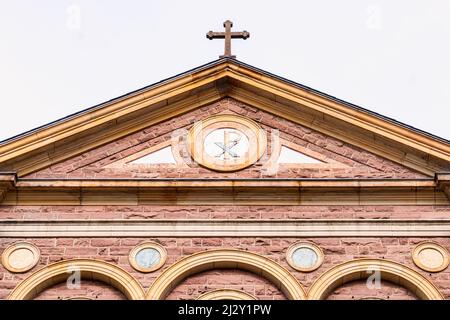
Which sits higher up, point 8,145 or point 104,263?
point 8,145

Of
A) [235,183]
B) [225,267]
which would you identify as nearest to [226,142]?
[235,183]

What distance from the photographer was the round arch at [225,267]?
21.6m

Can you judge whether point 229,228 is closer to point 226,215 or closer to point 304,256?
point 226,215

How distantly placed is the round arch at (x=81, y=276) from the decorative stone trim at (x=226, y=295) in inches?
39.3

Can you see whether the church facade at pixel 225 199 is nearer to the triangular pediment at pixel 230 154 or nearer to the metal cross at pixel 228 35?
the triangular pediment at pixel 230 154

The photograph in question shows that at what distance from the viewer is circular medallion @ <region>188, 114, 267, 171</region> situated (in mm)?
23172

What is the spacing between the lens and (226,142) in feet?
77.0

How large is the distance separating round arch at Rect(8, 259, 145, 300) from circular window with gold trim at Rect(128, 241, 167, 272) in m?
0.24

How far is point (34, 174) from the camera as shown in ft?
75.8

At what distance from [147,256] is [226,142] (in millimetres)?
2669

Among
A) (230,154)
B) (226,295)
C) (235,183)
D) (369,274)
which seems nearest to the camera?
(226,295)
